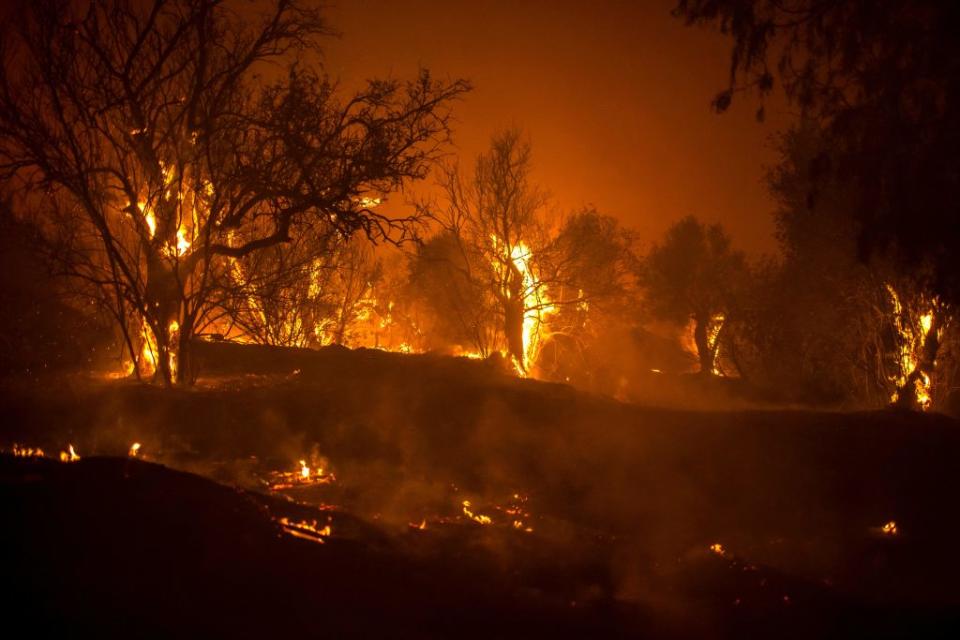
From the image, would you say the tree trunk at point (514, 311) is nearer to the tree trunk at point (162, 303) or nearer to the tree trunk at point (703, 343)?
the tree trunk at point (162, 303)

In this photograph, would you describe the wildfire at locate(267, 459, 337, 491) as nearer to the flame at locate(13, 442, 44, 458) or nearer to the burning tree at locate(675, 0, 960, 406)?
the flame at locate(13, 442, 44, 458)

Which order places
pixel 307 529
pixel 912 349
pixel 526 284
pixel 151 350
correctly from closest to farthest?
pixel 307 529 → pixel 151 350 → pixel 912 349 → pixel 526 284

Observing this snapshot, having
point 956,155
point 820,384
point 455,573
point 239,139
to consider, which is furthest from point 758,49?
point 820,384

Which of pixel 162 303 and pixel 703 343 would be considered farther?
pixel 703 343

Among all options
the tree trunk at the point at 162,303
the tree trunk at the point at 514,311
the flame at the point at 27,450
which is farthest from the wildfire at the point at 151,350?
the tree trunk at the point at 514,311

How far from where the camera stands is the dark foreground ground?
4.45 m

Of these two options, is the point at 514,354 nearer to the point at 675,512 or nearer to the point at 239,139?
the point at 239,139

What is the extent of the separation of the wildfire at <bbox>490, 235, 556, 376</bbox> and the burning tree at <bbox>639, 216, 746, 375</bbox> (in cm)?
1275

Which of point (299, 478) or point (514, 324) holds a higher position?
point (514, 324)

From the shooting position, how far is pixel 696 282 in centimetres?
3706

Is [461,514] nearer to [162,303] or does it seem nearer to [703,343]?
[162,303]

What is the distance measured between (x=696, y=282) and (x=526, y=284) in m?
14.9

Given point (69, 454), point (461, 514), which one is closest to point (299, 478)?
point (461, 514)

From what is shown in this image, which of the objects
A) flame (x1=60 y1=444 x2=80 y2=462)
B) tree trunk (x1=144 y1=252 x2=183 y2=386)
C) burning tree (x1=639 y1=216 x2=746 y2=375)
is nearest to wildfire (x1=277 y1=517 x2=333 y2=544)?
flame (x1=60 y1=444 x2=80 y2=462)
